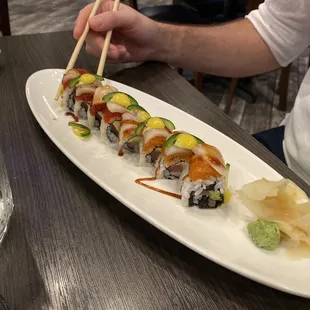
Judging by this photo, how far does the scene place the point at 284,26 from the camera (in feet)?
3.95

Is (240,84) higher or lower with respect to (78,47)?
lower

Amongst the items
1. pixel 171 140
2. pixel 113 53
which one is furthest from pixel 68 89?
pixel 171 140

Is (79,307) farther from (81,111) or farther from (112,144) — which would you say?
(81,111)

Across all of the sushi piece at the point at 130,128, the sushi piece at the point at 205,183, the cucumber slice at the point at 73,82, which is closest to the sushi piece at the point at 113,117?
the sushi piece at the point at 130,128

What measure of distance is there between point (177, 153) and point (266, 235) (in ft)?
0.71

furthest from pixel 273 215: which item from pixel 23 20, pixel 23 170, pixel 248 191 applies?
pixel 23 20

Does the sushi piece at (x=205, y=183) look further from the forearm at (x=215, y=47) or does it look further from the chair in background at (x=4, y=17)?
the chair in background at (x=4, y=17)

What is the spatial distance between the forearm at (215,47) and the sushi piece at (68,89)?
0.97 ft

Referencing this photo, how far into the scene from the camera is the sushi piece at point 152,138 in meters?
0.83

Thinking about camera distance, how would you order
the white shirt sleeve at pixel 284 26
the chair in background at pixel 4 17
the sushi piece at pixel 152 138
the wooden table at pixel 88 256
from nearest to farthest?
the wooden table at pixel 88 256
the sushi piece at pixel 152 138
the white shirt sleeve at pixel 284 26
the chair in background at pixel 4 17

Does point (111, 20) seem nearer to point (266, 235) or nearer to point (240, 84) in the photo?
point (266, 235)

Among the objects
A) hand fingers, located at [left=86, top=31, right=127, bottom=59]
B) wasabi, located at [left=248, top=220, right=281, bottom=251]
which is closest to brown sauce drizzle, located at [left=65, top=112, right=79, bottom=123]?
hand fingers, located at [left=86, top=31, right=127, bottom=59]

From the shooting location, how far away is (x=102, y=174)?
0.81 meters

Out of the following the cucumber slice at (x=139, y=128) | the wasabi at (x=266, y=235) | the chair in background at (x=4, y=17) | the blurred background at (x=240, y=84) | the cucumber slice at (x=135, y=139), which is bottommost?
the blurred background at (x=240, y=84)
